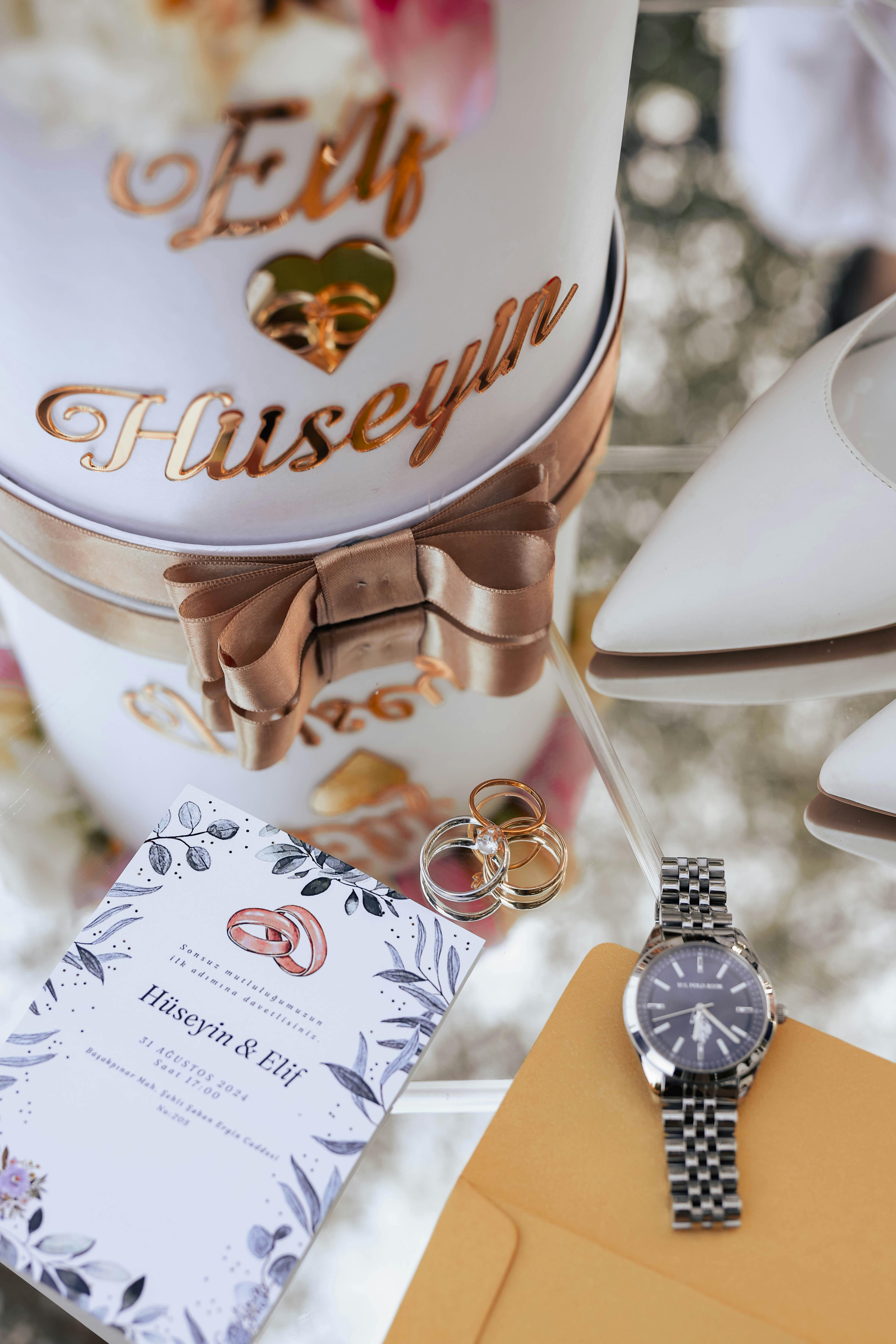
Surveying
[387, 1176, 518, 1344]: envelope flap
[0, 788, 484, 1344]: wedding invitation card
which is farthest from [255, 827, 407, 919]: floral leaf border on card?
[387, 1176, 518, 1344]: envelope flap

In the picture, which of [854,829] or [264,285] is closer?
[264,285]

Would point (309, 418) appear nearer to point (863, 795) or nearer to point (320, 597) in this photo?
point (320, 597)

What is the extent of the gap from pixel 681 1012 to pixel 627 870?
0.07m

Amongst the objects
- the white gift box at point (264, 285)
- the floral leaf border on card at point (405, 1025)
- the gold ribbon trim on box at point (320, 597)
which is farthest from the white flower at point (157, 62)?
the floral leaf border on card at point (405, 1025)

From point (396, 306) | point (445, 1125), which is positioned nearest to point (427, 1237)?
point (445, 1125)

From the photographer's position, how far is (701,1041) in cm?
39

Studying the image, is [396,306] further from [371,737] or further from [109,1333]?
[109,1333]

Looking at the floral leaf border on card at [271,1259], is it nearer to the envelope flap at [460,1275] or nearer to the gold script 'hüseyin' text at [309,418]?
the envelope flap at [460,1275]

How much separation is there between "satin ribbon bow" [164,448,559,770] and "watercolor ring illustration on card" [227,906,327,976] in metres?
0.07

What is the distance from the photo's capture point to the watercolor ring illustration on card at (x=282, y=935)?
412 mm

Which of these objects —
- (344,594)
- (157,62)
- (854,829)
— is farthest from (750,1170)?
(157,62)

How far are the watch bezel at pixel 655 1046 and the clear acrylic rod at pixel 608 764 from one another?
1.6 inches

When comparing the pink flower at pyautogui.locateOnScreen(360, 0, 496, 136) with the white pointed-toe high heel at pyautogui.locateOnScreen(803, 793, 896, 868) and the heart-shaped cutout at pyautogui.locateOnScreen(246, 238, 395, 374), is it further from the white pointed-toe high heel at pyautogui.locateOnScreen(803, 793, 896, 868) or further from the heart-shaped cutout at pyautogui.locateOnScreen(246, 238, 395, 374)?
the white pointed-toe high heel at pyautogui.locateOnScreen(803, 793, 896, 868)

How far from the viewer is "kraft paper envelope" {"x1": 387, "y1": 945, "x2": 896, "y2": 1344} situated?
35 cm
